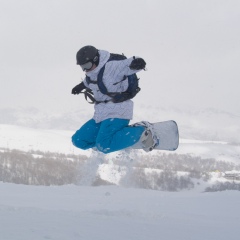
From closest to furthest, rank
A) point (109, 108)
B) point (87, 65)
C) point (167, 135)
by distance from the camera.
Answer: point (87, 65) < point (109, 108) < point (167, 135)

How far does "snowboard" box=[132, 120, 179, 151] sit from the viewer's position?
8.93 metres

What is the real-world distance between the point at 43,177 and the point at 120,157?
77.7m

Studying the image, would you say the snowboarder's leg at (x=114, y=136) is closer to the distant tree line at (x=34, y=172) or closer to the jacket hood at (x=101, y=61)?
the jacket hood at (x=101, y=61)

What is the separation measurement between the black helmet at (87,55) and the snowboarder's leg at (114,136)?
4.02 feet

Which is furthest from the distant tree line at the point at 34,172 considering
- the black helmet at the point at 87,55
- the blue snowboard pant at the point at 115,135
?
the black helmet at the point at 87,55

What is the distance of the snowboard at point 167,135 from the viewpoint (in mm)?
8930

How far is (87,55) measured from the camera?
773 cm

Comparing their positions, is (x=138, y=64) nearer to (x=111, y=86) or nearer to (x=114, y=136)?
(x=111, y=86)

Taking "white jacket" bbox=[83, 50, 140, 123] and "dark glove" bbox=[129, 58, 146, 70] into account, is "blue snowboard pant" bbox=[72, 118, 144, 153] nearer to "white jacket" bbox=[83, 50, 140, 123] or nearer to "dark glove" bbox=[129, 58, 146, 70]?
"white jacket" bbox=[83, 50, 140, 123]

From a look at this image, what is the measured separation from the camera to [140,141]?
8648 millimetres

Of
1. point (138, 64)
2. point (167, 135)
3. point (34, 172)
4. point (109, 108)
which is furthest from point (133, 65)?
point (34, 172)

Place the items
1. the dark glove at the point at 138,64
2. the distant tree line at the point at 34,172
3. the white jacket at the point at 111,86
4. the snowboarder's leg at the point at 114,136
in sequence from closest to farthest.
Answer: the dark glove at the point at 138,64, the white jacket at the point at 111,86, the snowboarder's leg at the point at 114,136, the distant tree line at the point at 34,172

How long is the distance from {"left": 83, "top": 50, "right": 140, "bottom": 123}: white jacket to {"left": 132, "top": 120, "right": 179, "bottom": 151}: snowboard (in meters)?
0.76

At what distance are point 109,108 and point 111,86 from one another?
16.8 inches
